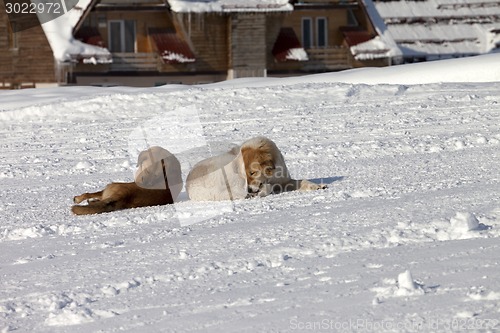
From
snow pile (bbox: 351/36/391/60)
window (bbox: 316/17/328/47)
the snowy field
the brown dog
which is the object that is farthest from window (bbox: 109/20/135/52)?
the brown dog

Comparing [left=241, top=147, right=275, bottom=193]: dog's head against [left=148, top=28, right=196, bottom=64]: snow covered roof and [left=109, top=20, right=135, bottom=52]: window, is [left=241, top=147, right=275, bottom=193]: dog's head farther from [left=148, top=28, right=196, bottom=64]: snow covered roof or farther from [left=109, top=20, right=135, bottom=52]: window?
[left=109, top=20, right=135, bottom=52]: window

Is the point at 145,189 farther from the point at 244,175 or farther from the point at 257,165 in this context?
the point at 257,165

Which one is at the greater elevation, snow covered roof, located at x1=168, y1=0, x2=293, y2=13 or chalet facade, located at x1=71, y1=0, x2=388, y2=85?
snow covered roof, located at x1=168, y1=0, x2=293, y2=13

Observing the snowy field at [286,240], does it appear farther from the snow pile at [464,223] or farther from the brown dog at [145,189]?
the brown dog at [145,189]

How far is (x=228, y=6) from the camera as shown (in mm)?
38156

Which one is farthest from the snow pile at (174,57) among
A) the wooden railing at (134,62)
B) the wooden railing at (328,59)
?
the wooden railing at (328,59)

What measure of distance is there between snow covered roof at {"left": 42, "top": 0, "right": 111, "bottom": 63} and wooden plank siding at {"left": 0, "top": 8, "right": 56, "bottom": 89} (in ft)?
3.35

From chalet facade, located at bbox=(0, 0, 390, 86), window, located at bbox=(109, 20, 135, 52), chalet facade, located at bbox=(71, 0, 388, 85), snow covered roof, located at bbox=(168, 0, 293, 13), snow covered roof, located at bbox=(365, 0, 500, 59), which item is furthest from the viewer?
snow covered roof, located at bbox=(365, 0, 500, 59)

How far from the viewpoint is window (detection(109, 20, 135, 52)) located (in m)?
39.2

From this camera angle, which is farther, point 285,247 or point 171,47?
point 171,47

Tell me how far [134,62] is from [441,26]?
13525mm

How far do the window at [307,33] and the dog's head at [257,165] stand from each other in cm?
3364

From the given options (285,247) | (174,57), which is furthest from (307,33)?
(285,247)

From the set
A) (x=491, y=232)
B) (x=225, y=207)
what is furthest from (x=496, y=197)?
(x=225, y=207)
